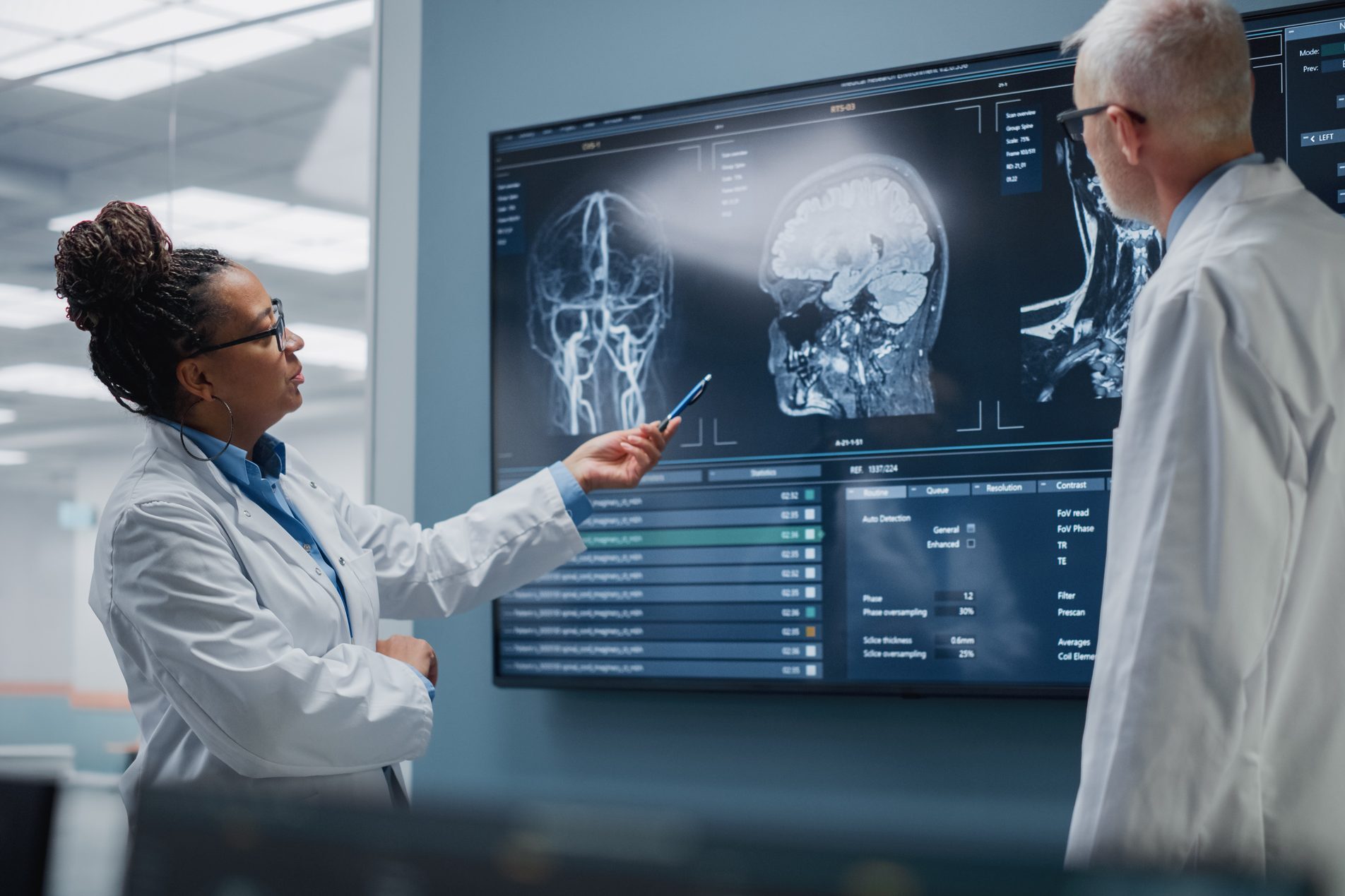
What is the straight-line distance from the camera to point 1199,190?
4.64ft

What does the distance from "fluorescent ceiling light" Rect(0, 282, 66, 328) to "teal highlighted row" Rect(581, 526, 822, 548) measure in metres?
2.24

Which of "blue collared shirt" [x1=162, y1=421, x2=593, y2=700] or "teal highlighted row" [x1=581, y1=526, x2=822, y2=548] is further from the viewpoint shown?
"teal highlighted row" [x1=581, y1=526, x2=822, y2=548]

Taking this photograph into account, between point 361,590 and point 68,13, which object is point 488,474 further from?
point 68,13

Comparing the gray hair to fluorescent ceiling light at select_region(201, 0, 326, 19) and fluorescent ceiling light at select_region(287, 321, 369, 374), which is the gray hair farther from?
fluorescent ceiling light at select_region(201, 0, 326, 19)

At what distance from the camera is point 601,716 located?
8.32 feet

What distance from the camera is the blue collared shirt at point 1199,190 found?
138 cm

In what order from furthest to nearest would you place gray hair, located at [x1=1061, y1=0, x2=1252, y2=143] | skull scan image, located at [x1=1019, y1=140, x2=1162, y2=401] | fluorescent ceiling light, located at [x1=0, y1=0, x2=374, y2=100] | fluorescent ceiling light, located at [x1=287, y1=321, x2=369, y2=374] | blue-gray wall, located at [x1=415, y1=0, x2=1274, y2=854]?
fluorescent ceiling light, located at [x1=0, y1=0, x2=374, y2=100] → fluorescent ceiling light, located at [x1=287, y1=321, x2=369, y2=374] → blue-gray wall, located at [x1=415, y1=0, x2=1274, y2=854] → skull scan image, located at [x1=1019, y1=140, x2=1162, y2=401] → gray hair, located at [x1=1061, y1=0, x2=1252, y2=143]

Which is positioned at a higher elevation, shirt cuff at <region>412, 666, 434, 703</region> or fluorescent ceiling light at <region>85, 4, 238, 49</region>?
fluorescent ceiling light at <region>85, 4, 238, 49</region>

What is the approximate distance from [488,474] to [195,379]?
97 cm

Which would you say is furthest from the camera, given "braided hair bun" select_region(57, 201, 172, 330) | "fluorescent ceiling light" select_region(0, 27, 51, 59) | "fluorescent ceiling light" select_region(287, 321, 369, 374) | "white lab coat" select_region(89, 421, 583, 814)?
"fluorescent ceiling light" select_region(0, 27, 51, 59)

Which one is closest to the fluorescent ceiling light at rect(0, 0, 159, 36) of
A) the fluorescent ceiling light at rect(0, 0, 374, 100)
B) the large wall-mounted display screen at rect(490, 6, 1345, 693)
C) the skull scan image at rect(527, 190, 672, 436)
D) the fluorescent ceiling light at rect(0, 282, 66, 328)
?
the fluorescent ceiling light at rect(0, 0, 374, 100)

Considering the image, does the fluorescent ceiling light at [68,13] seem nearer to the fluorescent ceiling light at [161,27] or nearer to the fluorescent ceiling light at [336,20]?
the fluorescent ceiling light at [161,27]

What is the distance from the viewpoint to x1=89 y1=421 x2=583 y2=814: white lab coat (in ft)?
5.19

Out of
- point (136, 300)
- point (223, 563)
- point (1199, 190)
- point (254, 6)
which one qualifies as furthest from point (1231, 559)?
point (254, 6)
